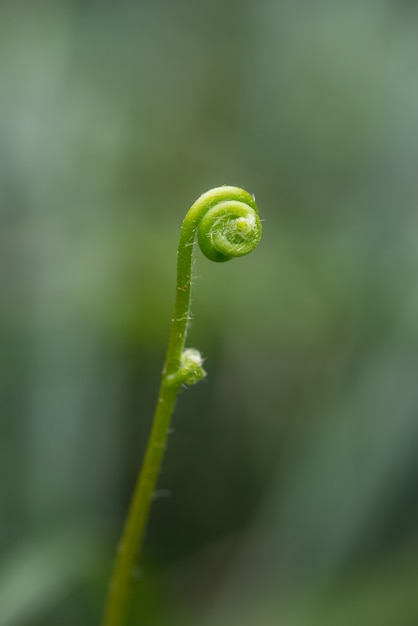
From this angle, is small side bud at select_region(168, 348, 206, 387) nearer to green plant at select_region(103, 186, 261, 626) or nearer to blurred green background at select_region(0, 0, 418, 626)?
green plant at select_region(103, 186, 261, 626)

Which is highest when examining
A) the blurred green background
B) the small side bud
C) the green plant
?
the blurred green background

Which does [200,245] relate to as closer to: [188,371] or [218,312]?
[188,371]

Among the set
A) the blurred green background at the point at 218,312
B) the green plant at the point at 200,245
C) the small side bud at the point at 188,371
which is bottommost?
the small side bud at the point at 188,371

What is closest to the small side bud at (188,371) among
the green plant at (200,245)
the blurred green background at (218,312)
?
the green plant at (200,245)

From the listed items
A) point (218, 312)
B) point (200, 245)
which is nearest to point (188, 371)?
point (200, 245)

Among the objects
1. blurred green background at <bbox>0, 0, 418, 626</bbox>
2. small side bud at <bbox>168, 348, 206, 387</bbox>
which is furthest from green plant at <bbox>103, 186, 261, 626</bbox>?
blurred green background at <bbox>0, 0, 418, 626</bbox>

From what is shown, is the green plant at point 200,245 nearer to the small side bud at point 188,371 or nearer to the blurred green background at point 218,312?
the small side bud at point 188,371
